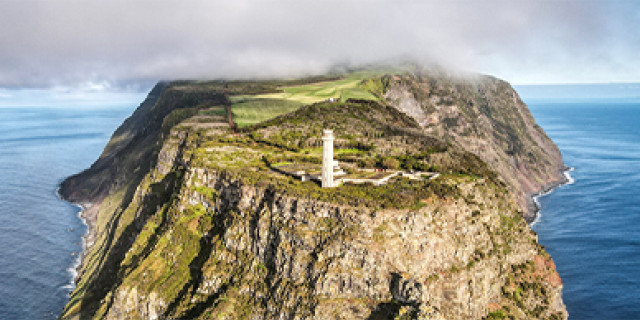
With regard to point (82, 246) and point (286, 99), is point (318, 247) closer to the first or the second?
point (286, 99)

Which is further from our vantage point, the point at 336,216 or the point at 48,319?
the point at 48,319

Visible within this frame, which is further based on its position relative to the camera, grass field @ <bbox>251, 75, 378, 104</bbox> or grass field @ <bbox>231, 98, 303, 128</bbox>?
grass field @ <bbox>251, 75, 378, 104</bbox>

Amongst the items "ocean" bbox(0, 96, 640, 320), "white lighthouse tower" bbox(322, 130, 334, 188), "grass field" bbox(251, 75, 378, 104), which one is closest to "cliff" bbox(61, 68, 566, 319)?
"white lighthouse tower" bbox(322, 130, 334, 188)

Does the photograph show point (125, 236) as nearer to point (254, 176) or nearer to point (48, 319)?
point (48, 319)

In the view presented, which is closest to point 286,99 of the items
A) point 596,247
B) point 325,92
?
point 325,92

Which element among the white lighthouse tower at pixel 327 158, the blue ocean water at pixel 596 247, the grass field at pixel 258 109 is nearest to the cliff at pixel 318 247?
the white lighthouse tower at pixel 327 158

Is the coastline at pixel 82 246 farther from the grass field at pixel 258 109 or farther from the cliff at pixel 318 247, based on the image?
the grass field at pixel 258 109

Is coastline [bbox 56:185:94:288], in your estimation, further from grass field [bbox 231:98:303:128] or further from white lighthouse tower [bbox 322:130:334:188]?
white lighthouse tower [bbox 322:130:334:188]

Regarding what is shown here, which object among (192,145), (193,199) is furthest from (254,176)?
(192,145)
